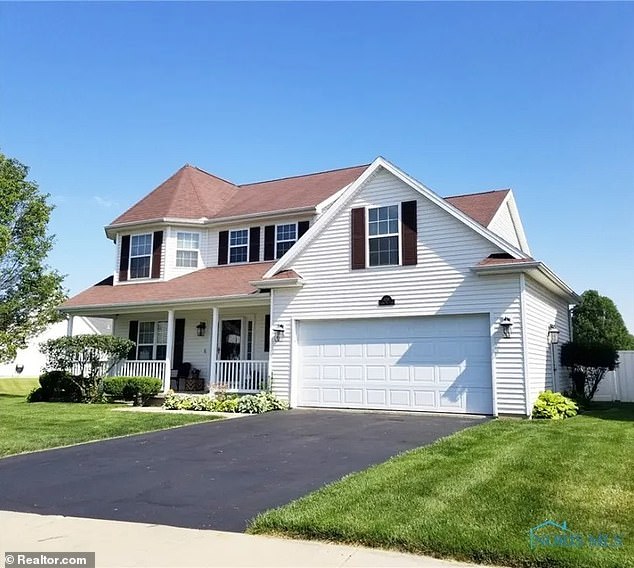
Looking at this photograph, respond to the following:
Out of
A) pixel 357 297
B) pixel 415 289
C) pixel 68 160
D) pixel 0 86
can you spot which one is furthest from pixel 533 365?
pixel 0 86

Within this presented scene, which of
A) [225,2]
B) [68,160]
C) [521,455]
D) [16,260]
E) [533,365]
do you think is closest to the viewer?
[521,455]

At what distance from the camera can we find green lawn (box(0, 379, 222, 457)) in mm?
9695

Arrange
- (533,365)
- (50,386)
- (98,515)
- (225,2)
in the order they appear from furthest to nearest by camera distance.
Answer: (50,386)
(533,365)
(225,2)
(98,515)

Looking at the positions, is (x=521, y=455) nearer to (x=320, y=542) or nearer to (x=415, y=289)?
(x=320, y=542)

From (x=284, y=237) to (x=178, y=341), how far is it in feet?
18.0

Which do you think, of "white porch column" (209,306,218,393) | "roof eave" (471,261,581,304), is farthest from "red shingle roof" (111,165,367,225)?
"roof eave" (471,261,581,304)

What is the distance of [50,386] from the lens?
17984mm

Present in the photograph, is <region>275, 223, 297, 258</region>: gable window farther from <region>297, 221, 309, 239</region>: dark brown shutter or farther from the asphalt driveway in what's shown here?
the asphalt driveway

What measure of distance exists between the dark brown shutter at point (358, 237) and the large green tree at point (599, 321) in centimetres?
1760

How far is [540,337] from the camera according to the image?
1403cm

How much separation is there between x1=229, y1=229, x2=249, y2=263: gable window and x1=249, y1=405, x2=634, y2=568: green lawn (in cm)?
1303

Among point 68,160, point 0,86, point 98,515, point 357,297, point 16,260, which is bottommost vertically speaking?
point 98,515

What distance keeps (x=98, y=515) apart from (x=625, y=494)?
5.26 metres

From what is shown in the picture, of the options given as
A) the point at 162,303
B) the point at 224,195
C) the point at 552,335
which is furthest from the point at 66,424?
the point at 224,195
